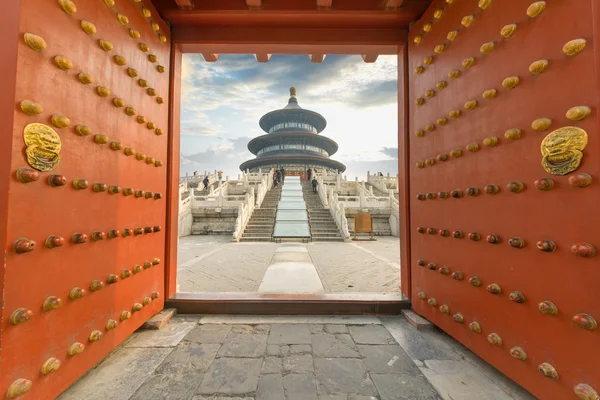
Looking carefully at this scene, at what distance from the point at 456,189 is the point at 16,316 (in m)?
2.76

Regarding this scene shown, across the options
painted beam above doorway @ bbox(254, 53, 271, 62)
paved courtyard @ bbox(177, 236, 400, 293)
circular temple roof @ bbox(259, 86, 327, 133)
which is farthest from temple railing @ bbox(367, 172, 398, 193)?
painted beam above doorway @ bbox(254, 53, 271, 62)

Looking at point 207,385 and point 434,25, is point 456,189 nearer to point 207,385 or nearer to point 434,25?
point 434,25

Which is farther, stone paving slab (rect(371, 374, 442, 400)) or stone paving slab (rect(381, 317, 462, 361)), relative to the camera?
stone paving slab (rect(381, 317, 462, 361))

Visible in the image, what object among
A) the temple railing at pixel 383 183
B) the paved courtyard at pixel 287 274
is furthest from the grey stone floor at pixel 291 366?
the temple railing at pixel 383 183

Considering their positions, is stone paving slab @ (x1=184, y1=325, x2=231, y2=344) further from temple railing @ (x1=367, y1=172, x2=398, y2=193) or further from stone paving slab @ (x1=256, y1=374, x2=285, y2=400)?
temple railing @ (x1=367, y1=172, x2=398, y2=193)

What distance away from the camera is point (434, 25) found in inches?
90.0

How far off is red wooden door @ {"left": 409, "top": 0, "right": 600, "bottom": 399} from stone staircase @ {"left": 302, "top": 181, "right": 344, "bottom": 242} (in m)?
8.29

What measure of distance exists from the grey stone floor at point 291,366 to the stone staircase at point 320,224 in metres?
8.24

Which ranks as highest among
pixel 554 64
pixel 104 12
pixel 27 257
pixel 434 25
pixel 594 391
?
pixel 434 25

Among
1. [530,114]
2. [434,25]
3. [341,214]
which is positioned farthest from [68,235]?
[341,214]

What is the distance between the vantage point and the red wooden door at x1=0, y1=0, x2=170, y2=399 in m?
1.21

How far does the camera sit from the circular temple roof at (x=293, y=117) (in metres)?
35.5

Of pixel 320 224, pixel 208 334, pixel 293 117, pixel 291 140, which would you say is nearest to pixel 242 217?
pixel 320 224

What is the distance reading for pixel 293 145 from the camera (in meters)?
34.0
